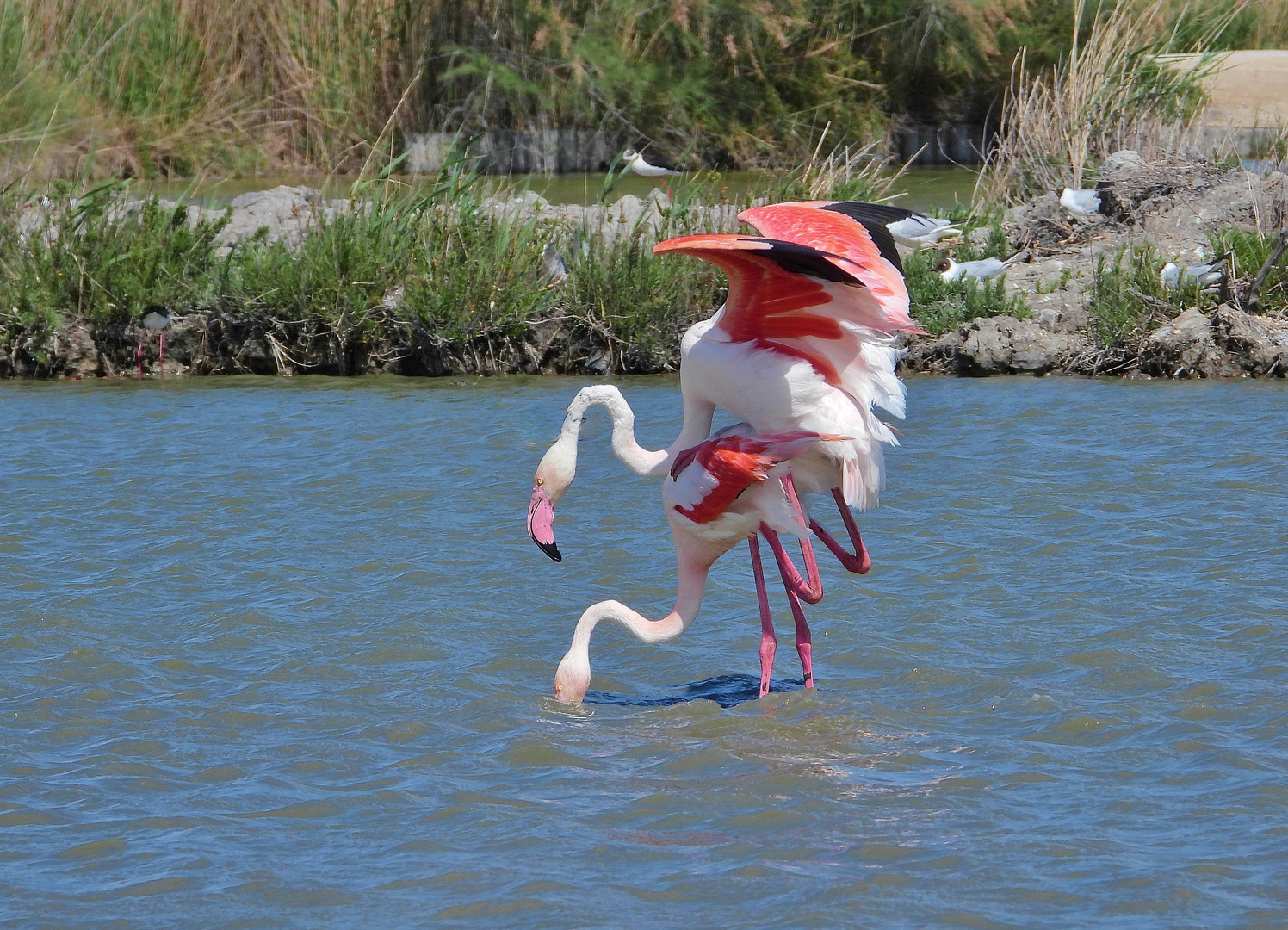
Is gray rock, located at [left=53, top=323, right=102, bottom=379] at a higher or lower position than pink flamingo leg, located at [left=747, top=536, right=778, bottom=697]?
higher

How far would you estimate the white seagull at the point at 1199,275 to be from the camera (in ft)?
32.4

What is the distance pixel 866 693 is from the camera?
5.34 m

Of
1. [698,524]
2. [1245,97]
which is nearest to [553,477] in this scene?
[698,524]

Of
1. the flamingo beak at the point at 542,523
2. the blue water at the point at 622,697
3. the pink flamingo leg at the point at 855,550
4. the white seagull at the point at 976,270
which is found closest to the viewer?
the blue water at the point at 622,697

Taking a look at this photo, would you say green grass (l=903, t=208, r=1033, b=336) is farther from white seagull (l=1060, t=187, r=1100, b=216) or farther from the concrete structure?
the concrete structure

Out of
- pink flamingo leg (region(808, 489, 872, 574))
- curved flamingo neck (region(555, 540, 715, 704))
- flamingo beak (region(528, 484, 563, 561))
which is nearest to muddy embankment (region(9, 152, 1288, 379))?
pink flamingo leg (region(808, 489, 872, 574))

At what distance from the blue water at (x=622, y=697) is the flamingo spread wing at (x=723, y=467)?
2.26 feet

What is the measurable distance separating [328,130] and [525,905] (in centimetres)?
1403

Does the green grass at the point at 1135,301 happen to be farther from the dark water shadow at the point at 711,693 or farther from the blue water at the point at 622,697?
the dark water shadow at the point at 711,693

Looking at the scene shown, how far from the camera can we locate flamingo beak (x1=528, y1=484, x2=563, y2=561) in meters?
4.94

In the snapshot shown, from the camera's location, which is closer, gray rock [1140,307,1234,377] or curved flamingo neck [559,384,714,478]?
curved flamingo neck [559,384,714,478]

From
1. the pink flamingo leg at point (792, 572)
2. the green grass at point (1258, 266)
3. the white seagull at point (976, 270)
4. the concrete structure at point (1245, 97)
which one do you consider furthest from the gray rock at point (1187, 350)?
the pink flamingo leg at point (792, 572)

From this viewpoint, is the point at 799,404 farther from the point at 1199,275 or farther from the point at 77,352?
the point at 77,352

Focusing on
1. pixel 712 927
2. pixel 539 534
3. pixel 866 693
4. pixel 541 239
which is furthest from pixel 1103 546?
pixel 541 239
